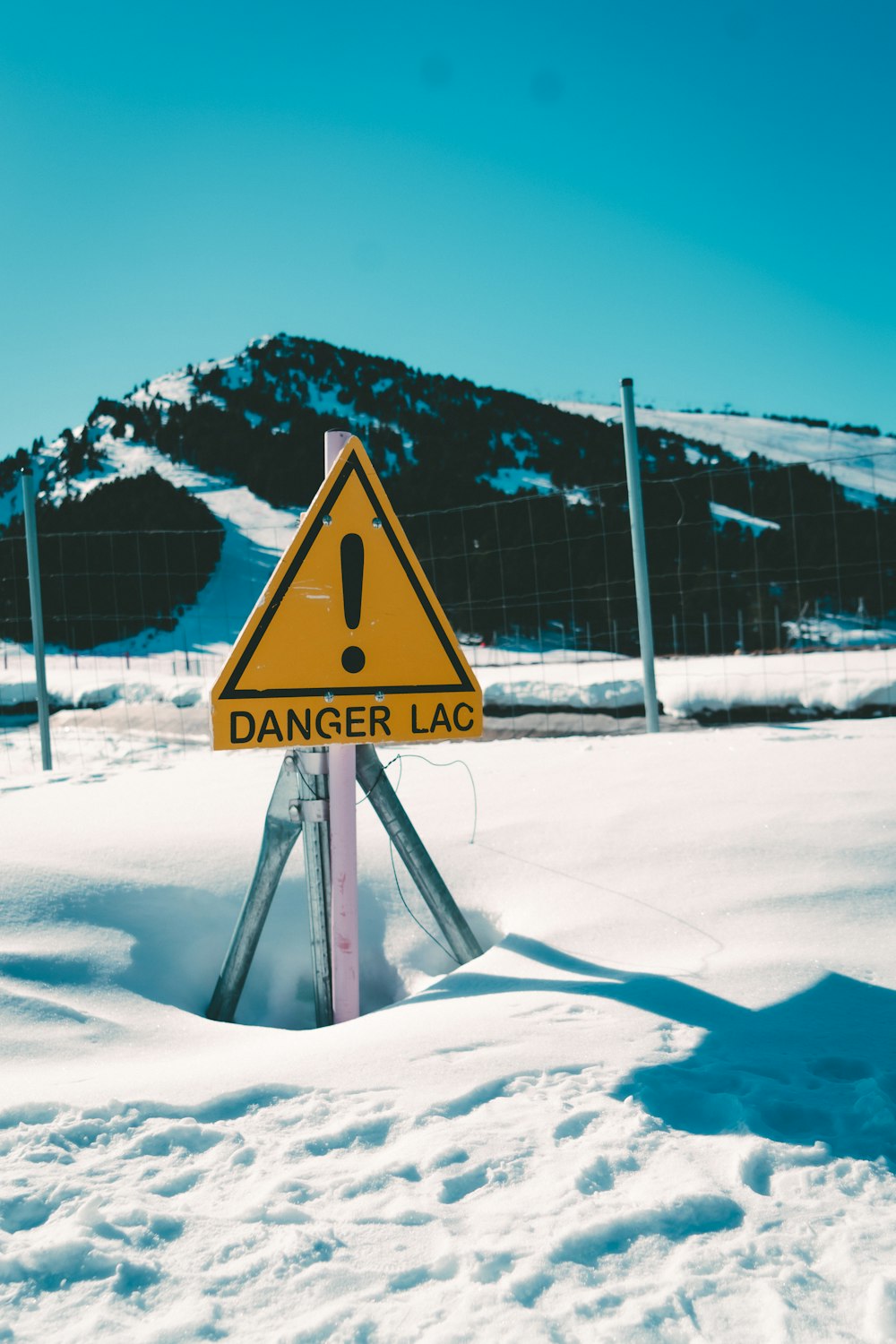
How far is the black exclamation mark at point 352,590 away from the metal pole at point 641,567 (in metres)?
3.41

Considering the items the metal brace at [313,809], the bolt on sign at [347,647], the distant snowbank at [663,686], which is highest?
the bolt on sign at [347,647]

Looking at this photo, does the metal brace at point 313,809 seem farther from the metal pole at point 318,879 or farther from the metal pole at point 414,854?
the metal pole at point 414,854

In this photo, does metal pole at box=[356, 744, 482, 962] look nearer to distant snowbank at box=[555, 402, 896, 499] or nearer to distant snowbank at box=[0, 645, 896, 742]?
distant snowbank at box=[0, 645, 896, 742]

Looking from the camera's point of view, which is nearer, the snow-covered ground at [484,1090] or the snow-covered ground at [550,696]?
the snow-covered ground at [484,1090]

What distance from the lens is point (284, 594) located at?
90.2 inches

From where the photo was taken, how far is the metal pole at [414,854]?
2.54 metres

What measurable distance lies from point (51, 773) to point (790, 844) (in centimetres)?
488

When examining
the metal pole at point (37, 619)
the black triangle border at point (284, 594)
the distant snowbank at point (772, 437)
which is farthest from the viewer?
the distant snowbank at point (772, 437)

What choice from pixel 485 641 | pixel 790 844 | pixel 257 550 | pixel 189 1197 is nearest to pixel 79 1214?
pixel 189 1197

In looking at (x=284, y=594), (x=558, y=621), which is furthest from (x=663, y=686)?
(x=558, y=621)

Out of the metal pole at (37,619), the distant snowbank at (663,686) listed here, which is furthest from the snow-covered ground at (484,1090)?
the distant snowbank at (663,686)

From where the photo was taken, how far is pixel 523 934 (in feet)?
9.09

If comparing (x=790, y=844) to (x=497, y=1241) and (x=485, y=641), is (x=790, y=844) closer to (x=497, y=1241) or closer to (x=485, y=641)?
(x=497, y=1241)

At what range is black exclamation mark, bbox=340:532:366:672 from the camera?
2.34 metres
